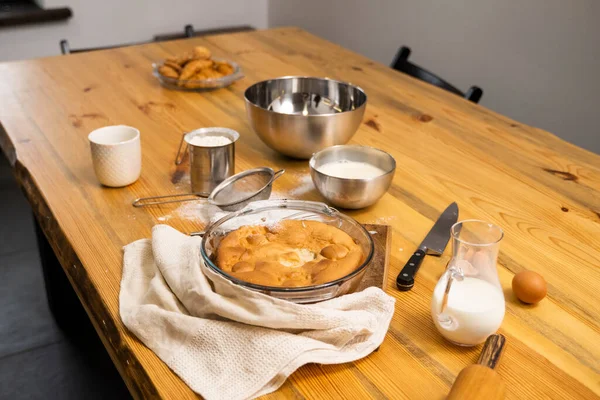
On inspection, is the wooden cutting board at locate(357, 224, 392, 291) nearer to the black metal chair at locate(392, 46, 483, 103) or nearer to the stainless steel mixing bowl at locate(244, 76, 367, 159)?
the stainless steel mixing bowl at locate(244, 76, 367, 159)

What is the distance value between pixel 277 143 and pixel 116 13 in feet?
8.03

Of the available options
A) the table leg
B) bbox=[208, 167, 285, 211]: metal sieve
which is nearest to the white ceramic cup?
bbox=[208, 167, 285, 211]: metal sieve

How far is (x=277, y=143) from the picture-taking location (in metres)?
1.30

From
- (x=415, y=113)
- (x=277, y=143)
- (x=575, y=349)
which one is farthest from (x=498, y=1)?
(x=575, y=349)

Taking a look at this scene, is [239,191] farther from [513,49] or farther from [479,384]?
[513,49]

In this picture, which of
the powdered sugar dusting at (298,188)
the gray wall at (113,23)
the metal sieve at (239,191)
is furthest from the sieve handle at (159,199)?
the gray wall at (113,23)

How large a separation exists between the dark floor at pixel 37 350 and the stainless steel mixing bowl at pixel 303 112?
816 mm

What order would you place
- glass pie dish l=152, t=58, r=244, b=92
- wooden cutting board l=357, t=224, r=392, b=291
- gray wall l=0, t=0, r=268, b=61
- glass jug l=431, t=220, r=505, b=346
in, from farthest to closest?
gray wall l=0, t=0, r=268, b=61, glass pie dish l=152, t=58, r=244, b=92, wooden cutting board l=357, t=224, r=392, b=291, glass jug l=431, t=220, r=505, b=346

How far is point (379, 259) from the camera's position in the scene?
964mm

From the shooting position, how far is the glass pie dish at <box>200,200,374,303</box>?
2.65 feet

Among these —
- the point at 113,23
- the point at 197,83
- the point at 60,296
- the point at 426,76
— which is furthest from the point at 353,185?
the point at 113,23

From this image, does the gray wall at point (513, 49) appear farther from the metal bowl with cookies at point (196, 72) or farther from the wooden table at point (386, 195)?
the metal bowl with cookies at point (196, 72)

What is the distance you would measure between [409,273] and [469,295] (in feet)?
0.48

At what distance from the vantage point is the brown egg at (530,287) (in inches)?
34.8
